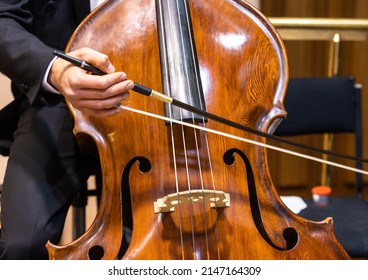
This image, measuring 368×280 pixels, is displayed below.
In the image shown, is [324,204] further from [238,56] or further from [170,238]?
[170,238]

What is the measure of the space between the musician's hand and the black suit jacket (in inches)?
3.8

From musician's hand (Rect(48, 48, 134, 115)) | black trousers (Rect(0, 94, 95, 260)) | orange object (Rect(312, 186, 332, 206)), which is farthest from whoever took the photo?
orange object (Rect(312, 186, 332, 206))

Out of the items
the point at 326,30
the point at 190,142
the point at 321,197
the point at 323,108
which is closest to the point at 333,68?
the point at 326,30

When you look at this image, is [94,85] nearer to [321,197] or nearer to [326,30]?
[321,197]

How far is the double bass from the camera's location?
2.24 feet

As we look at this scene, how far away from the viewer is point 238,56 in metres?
0.86

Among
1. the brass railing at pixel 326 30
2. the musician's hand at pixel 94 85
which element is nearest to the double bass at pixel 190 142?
the musician's hand at pixel 94 85

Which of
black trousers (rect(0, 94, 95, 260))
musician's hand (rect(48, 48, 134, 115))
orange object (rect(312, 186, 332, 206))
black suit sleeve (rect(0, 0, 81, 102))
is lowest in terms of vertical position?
orange object (rect(312, 186, 332, 206))

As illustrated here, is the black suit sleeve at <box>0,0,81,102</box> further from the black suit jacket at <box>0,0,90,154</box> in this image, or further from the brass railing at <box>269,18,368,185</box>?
the brass railing at <box>269,18,368,185</box>

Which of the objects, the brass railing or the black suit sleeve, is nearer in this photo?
the black suit sleeve

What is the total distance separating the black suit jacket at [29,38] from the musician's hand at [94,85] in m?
0.10

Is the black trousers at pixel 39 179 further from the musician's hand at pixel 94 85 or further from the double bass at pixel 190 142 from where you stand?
the musician's hand at pixel 94 85

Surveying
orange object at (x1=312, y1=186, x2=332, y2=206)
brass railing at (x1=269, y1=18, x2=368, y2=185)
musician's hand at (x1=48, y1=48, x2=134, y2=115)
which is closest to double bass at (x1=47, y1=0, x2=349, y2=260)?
musician's hand at (x1=48, y1=48, x2=134, y2=115)
